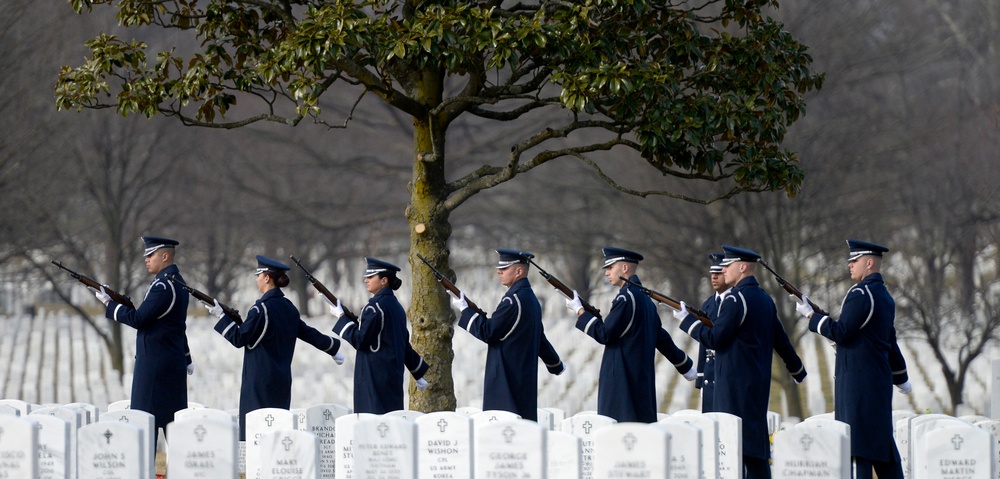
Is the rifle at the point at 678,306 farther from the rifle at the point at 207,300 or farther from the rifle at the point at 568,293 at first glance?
the rifle at the point at 207,300

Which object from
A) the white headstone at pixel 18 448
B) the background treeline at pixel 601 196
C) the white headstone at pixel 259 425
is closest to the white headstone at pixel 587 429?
the white headstone at pixel 259 425

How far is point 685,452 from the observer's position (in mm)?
6402

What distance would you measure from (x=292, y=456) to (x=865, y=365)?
352cm

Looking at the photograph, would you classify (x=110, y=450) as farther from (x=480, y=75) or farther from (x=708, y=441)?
(x=480, y=75)

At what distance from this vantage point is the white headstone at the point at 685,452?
6.38m

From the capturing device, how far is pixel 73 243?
17859 millimetres

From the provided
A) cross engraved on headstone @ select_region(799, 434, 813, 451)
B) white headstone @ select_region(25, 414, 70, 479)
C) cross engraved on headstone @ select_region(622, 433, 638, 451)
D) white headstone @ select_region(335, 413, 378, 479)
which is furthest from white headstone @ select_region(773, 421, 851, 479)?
white headstone @ select_region(25, 414, 70, 479)

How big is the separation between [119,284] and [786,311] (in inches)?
338

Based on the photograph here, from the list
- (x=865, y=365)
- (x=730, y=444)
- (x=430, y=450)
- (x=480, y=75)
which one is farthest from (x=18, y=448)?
(x=865, y=365)

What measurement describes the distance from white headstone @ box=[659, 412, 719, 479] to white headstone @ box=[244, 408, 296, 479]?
2118mm

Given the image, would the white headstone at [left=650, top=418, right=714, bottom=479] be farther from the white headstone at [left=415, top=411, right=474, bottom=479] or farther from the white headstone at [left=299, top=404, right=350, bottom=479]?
the white headstone at [left=299, top=404, right=350, bottom=479]

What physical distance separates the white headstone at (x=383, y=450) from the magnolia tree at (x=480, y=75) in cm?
238

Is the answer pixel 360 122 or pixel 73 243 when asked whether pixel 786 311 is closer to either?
pixel 73 243

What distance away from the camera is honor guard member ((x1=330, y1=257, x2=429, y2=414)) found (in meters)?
8.62
